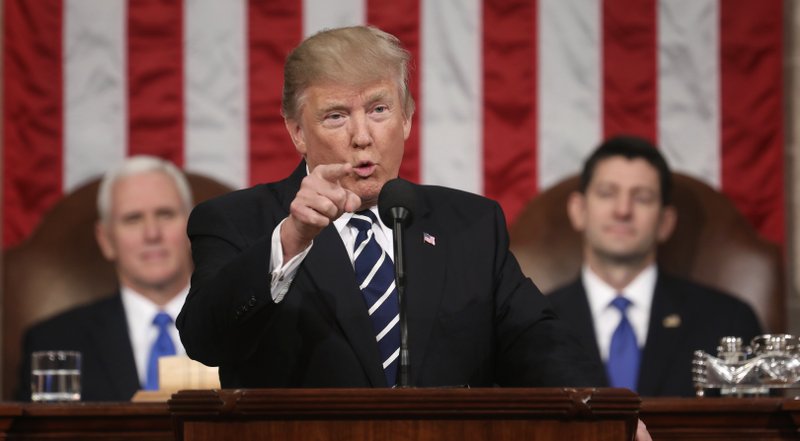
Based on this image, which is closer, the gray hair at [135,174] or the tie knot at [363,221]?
the tie knot at [363,221]

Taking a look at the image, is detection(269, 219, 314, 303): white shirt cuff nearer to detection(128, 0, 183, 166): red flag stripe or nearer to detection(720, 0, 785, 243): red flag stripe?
detection(128, 0, 183, 166): red flag stripe

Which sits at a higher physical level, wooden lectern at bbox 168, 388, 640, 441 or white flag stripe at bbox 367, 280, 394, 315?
white flag stripe at bbox 367, 280, 394, 315

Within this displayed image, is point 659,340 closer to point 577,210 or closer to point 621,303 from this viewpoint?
point 621,303

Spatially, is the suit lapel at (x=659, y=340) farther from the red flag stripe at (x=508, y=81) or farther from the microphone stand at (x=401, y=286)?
the microphone stand at (x=401, y=286)

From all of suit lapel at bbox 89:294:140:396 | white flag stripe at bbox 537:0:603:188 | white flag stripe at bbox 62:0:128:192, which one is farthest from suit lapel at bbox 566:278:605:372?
white flag stripe at bbox 62:0:128:192

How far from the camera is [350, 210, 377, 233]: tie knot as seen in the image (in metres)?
2.99

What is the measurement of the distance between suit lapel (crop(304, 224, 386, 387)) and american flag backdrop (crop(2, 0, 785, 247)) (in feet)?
10.2

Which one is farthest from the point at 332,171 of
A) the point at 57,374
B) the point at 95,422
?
the point at 57,374

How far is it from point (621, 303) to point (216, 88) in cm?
194

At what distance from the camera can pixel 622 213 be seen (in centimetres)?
576

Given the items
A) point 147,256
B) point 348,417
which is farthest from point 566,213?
point 348,417

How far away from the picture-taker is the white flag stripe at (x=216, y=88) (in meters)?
6.02

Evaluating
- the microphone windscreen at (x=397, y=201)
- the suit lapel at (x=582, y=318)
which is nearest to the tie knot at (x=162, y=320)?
the suit lapel at (x=582, y=318)

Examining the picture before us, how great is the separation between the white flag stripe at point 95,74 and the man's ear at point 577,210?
189cm
